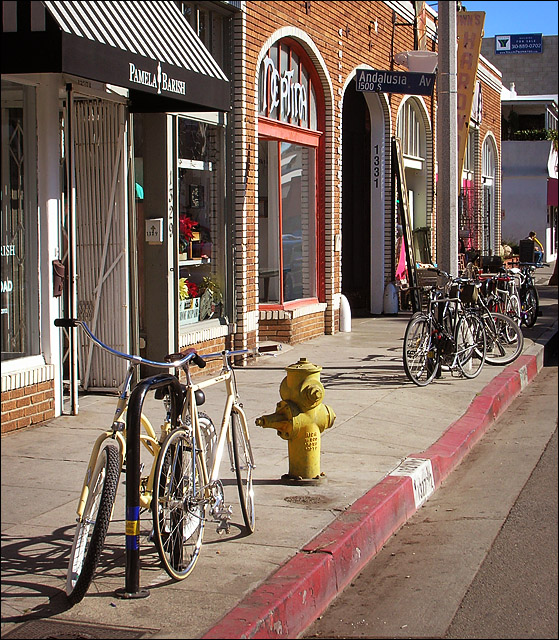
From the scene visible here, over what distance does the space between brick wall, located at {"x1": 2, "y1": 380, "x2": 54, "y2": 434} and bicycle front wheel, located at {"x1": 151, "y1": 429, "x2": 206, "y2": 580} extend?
3.28 meters

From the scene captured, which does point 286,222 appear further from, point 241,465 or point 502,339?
point 241,465

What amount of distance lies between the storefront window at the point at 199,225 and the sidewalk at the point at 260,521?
1.38 m

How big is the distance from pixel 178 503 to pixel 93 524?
0.49 m

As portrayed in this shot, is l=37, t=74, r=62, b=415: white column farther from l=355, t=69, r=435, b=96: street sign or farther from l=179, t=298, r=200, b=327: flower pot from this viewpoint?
l=355, t=69, r=435, b=96: street sign

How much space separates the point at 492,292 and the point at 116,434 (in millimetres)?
11614

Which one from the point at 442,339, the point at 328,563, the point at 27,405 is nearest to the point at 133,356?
the point at 328,563

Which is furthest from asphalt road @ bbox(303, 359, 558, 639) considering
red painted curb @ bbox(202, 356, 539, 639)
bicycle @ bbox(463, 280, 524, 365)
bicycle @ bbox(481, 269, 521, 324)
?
bicycle @ bbox(481, 269, 521, 324)

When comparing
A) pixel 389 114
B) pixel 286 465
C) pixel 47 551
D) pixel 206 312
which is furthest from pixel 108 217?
pixel 389 114

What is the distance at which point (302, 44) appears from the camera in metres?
14.2

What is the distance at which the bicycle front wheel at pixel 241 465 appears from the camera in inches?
219

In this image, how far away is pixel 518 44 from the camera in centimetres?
5812

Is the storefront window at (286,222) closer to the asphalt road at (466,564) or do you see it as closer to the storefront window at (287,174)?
the storefront window at (287,174)

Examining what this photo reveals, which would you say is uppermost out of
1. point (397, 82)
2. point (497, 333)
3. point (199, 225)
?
point (397, 82)

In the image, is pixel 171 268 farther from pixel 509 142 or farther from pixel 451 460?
pixel 509 142
